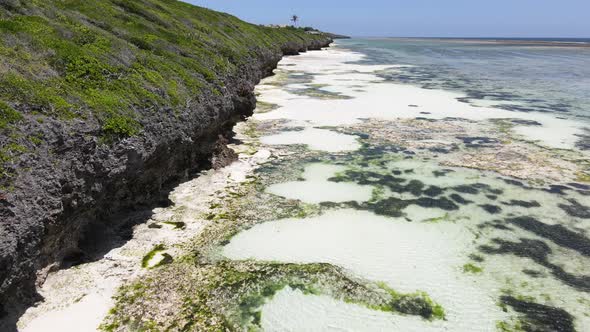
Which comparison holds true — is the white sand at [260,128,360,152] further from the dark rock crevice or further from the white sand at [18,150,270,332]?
the white sand at [18,150,270,332]

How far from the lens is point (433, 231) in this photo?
514 inches

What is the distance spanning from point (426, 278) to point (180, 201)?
8544 millimetres

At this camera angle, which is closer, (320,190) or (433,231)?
(433,231)

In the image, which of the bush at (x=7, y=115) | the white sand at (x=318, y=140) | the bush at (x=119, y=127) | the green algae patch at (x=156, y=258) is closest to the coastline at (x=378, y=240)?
the white sand at (x=318, y=140)

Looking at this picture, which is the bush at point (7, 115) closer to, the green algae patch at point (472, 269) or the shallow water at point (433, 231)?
the shallow water at point (433, 231)

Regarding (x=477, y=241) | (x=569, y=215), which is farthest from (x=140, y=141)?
(x=569, y=215)

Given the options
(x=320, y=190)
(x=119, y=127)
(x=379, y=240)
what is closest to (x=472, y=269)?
(x=379, y=240)

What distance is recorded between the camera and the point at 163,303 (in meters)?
9.28

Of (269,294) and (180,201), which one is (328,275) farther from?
(180,201)

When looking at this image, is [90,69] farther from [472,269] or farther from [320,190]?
[472,269]

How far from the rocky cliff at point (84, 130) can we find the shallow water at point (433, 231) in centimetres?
372

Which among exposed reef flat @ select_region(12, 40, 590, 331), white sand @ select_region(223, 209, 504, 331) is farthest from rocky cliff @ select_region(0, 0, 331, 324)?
white sand @ select_region(223, 209, 504, 331)

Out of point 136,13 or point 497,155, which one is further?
point 136,13

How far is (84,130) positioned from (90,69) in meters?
3.75
